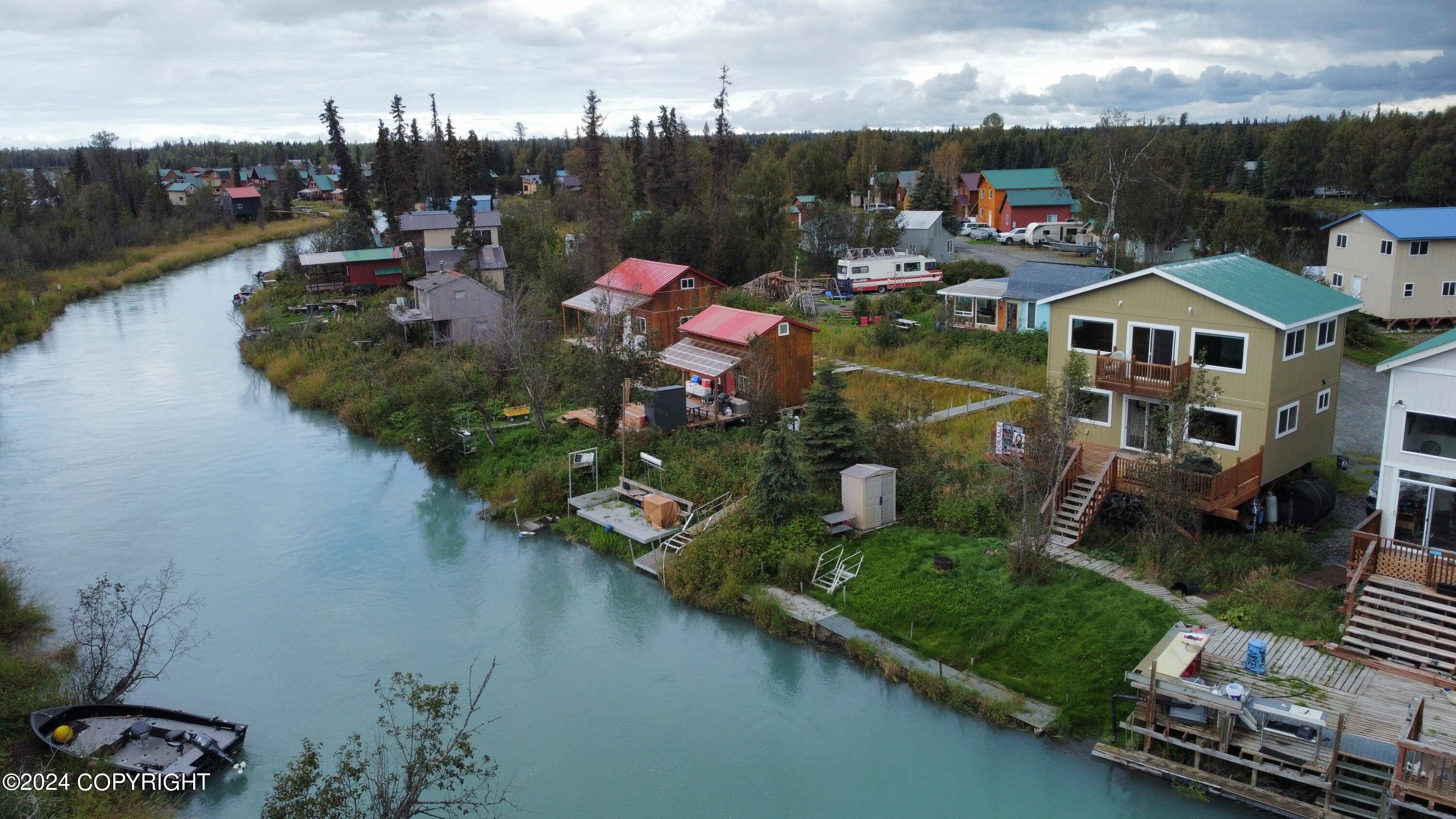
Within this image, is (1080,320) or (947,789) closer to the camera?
(947,789)

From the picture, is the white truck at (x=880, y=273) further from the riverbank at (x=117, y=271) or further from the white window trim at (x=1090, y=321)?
the riverbank at (x=117, y=271)

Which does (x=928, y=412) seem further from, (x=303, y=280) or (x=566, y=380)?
(x=303, y=280)

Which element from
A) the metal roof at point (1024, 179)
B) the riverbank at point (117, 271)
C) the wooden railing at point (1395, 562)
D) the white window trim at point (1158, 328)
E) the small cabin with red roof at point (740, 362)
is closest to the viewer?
the wooden railing at point (1395, 562)

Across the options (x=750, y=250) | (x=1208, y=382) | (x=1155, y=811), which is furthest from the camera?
Result: (x=750, y=250)

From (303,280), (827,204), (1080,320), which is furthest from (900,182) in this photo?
(1080,320)

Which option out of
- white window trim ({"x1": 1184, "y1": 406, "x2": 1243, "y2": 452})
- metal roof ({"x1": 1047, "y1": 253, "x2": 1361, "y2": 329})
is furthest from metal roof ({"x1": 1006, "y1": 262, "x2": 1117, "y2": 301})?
white window trim ({"x1": 1184, "y1": 406, "x2": 1243, "y2": 452})

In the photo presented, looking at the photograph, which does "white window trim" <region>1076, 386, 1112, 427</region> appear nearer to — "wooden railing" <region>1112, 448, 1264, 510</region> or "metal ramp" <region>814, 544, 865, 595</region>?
"wooden railing" <region>1112, 448, 1264, 510</region>

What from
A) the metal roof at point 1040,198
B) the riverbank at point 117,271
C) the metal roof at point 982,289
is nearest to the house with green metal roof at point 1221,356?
the metal roof at point 982,289
